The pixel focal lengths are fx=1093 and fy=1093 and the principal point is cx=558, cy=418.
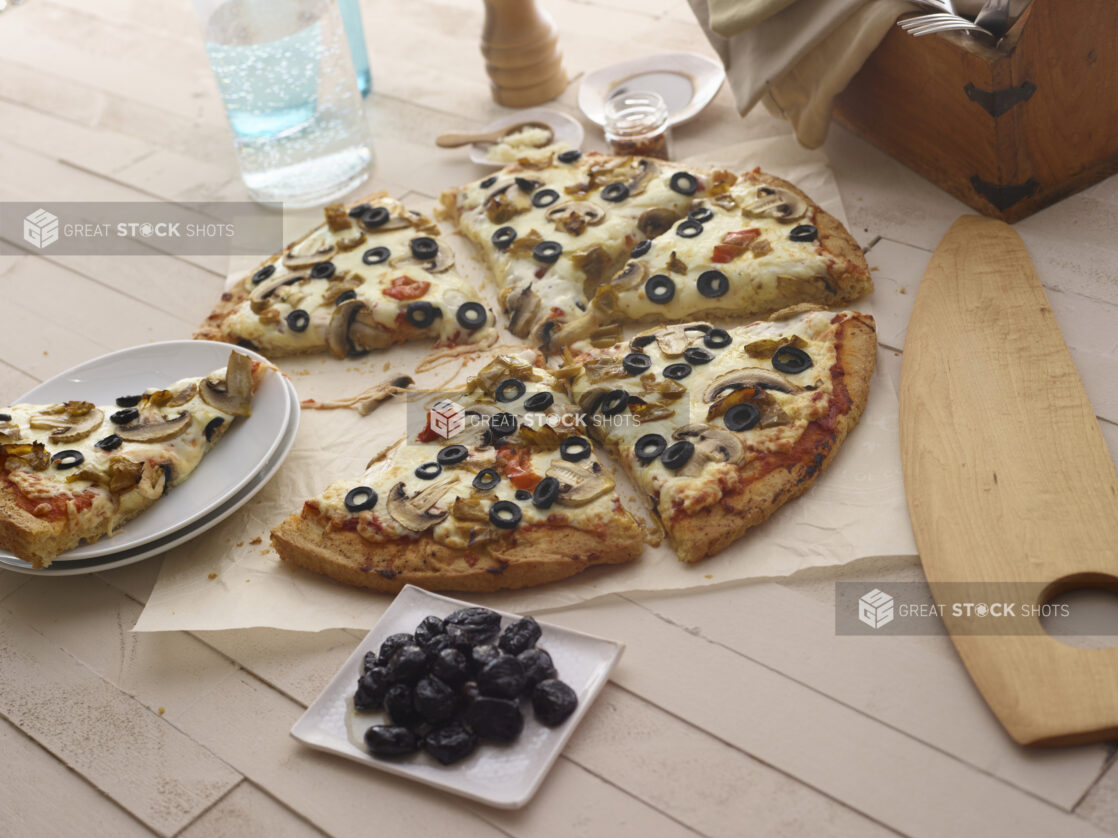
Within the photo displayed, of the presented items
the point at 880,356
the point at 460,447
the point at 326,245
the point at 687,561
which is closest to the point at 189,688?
the point at 460,447

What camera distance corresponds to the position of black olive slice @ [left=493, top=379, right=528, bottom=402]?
11.1 feet

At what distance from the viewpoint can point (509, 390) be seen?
3.39 m

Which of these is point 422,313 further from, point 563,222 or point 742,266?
point 742,266

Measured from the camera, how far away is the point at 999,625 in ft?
8.26

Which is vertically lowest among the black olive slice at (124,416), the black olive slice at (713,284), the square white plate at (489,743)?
the black olive slice at (713,284)

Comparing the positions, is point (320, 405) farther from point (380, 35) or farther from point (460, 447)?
point (380, 35)

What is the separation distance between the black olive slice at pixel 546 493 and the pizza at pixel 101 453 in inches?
40.7

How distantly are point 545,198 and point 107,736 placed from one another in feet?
8.09

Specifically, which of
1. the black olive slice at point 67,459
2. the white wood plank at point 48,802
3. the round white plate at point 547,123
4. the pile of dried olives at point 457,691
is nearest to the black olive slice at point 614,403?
the pile of dried olives at point 457,691

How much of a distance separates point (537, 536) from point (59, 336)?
2409 millimetres

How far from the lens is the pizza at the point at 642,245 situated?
3.66 m

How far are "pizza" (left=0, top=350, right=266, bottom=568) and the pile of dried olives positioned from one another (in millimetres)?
999

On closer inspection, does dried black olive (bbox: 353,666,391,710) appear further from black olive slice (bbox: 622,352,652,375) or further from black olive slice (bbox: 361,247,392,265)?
black olive slice (bbox: 361,247,392,265)

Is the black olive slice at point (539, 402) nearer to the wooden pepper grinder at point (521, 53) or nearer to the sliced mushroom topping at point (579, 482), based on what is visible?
the sliced mushroom topping at point (579, 482)
